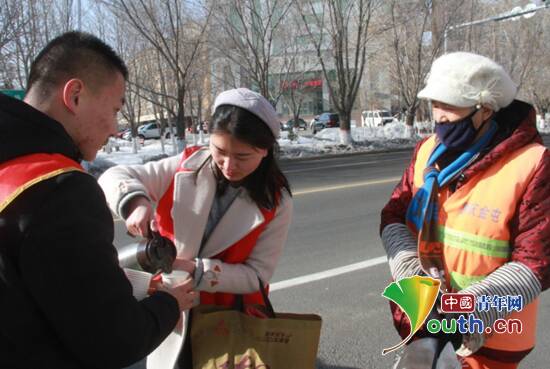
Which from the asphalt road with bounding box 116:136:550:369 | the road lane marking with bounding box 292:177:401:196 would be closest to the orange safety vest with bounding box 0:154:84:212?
the asphalt road with bounding box 116:136:550:369

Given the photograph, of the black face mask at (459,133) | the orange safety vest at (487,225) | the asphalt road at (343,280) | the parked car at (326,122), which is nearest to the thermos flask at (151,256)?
the orange safety vest at (487,225)

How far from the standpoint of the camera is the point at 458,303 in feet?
5.46

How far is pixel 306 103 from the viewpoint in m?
56.8

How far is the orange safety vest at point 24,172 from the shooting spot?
107 centimetres

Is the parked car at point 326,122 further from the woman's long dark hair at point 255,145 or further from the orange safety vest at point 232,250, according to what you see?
the orange safety vest at point 232,250

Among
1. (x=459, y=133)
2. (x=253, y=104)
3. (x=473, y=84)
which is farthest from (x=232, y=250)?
(x=473, y=84)

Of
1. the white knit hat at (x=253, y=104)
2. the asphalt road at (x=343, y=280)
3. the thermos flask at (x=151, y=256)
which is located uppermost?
the white knit hat at (x=253, y=104)

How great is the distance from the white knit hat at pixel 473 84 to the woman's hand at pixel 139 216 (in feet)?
3.68

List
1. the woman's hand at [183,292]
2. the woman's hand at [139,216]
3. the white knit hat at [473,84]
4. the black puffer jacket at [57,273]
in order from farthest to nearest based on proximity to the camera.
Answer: the white knit hat at [473,84]
the woman's hand at [139,216]
the woman's hand at [183,292]
the black puffer jacket at [57,273]

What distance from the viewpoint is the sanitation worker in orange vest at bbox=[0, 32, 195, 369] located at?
106 cm

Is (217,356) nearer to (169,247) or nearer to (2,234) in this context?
(169,247)

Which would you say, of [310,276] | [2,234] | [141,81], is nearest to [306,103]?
[141,81]

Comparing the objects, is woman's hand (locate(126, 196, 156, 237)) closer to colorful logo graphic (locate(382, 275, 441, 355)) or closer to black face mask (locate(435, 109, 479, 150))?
colorful logo graphic (locate(382, 275, 441, 355))

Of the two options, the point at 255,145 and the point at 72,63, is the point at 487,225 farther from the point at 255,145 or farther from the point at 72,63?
the point at 72,63
